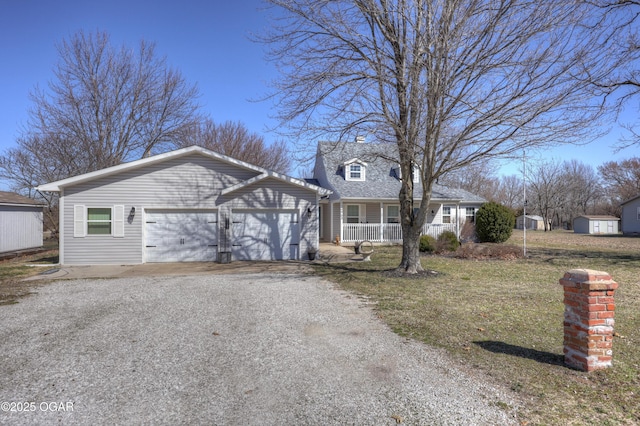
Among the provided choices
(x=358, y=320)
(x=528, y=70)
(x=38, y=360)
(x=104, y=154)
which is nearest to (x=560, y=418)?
(x=358, y=320)

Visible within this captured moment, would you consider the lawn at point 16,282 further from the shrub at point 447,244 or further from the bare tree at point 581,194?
A: the bare tree at point 581,194

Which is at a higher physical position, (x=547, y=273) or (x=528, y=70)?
(x=528, y=70)

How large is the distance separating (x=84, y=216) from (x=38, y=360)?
991cm

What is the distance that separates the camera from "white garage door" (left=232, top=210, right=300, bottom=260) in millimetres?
13789

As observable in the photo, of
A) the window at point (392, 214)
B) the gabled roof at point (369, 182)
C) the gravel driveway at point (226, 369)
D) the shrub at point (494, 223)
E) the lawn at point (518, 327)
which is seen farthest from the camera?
the window at point (392, 214)

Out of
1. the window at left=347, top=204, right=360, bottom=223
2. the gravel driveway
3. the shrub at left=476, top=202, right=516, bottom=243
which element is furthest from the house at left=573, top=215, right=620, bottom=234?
the gravel driveway

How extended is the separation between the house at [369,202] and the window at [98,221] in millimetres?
10498

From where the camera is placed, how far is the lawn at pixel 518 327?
3.24 meters

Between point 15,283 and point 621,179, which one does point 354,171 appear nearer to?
point 15,283

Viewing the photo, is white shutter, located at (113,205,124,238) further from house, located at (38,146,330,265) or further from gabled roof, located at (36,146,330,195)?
gabled roof, located at (36,146,330,195)

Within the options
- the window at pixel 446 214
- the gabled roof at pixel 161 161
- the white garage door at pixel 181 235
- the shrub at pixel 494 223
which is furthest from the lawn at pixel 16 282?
the window at pixel 446 214

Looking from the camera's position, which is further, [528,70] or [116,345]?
[528,70]

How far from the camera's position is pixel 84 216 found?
41.8 feet

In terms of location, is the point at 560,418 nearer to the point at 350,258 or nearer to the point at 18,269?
the point at 350,258
